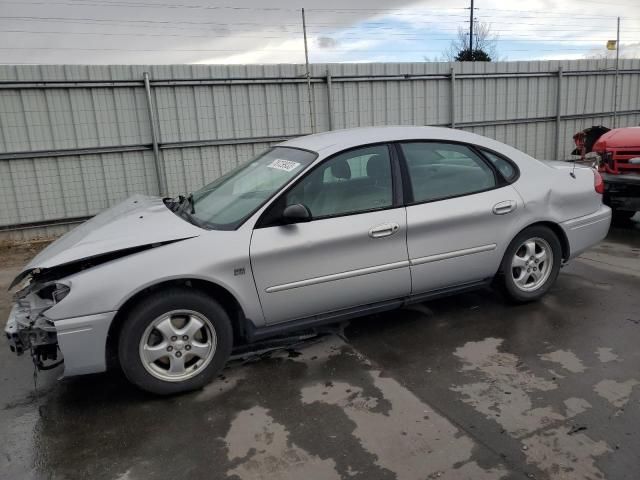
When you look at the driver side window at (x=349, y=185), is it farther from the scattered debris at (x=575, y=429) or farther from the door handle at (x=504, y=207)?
the scattered debris at (x=575, y=429)

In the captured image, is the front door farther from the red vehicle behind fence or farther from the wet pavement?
the red vehicle behind fence

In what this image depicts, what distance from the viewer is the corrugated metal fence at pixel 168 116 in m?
7.80

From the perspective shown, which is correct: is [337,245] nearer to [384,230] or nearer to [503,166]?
[384,230]

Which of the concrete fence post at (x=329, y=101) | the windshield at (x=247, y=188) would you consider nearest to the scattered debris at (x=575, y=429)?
the windshield at (x=247, y=188)

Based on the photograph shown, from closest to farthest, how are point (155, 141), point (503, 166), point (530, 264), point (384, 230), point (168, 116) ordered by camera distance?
point (384, 230) < point (503, 166) < point (530, 264) < point (155, 141) < point (168, 116)

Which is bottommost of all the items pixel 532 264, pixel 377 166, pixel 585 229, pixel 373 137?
pixel 532 264

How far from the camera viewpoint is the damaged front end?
3.11 metres

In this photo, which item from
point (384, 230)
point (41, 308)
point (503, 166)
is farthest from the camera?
point (503, 166)

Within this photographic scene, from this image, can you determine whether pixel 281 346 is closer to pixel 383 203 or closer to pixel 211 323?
pixel 211 323

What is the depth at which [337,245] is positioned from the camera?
12.0 feet

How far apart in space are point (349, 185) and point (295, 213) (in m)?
0.62

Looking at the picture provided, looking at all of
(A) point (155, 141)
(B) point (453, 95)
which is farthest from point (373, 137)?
(B) point (453, 95)

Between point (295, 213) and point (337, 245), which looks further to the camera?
point (337, 245)

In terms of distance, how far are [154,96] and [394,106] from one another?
4.50m
